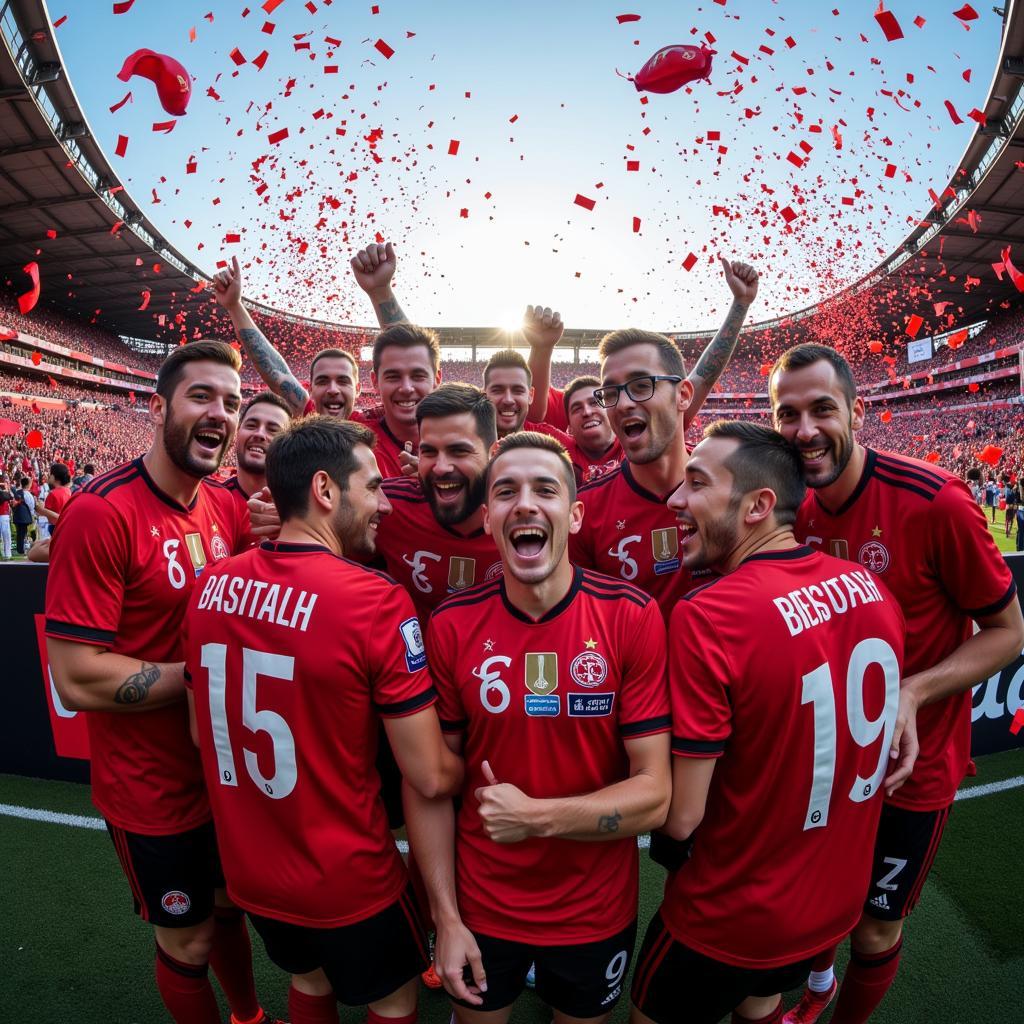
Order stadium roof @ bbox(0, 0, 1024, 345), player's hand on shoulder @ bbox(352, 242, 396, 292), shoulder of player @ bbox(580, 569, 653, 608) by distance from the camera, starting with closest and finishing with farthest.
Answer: shoulder of player @ bbox(580, 569, 653, 608) < player's hand on shoulder @ bbox(352, 242, 396, 292) < stadium roof @ bbox(0, 0, 1024, 345)

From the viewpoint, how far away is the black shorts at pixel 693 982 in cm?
198

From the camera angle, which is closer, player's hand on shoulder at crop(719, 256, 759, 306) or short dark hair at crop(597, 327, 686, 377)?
short dark hair at crop(597, 327, 686, 377)

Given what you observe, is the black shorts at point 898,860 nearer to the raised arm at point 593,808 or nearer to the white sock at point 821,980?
the white sock at point 821,980

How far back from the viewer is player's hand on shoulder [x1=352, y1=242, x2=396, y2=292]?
12.7 feet

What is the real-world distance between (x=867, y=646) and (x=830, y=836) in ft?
1.90

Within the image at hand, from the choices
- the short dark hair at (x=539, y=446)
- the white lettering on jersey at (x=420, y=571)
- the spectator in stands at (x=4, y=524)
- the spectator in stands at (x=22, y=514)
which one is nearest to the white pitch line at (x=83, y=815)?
the white lettering on jersey at (x=420, y=571)

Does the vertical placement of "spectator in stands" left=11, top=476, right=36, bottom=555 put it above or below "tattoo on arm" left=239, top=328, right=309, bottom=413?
below

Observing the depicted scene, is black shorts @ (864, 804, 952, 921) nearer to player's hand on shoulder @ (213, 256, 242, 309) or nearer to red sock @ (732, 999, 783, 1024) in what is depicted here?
red sock @ (732, 999, 783, 1024)

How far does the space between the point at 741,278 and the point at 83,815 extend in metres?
5.51

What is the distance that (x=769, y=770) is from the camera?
6.27 ft

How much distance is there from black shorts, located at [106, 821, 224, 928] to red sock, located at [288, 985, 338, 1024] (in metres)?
0.55

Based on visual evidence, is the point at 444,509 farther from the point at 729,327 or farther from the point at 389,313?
the point at 729,327

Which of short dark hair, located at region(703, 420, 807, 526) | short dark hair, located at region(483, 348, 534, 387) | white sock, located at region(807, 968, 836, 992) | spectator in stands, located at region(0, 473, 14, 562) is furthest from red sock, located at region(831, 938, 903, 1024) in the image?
spectator in stands, located at region(0, 473, 14, 562)

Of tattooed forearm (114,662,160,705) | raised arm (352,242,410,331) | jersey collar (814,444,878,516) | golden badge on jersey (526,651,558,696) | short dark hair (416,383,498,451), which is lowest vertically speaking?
tattooed forearm (114,662,160,705)
